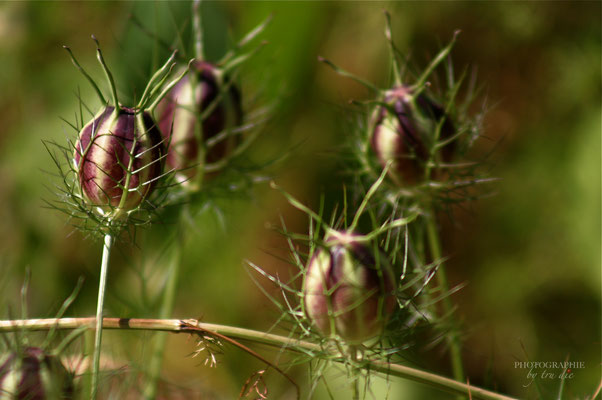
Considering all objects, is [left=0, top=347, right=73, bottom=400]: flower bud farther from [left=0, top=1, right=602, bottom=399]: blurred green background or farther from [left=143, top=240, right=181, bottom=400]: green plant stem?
[left=0, top=1, right=602, bottom=399]: blurred green background

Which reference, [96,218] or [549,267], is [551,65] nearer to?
[549,267]

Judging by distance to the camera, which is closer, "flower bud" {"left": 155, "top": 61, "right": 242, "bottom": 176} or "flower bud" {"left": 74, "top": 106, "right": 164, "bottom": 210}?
"flower bud" {"left": 74, "top": 106, "right": 164, "bottom": 210}

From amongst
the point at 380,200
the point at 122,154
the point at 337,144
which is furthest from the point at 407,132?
the point at 337,144

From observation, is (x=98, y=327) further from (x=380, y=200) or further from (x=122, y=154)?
(x=380, y=200)

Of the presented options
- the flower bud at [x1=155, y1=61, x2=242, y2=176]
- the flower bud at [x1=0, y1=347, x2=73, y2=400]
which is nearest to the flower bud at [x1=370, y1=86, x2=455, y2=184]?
the flower bud at [x1=155, y1=61, x2=242, y2=176]

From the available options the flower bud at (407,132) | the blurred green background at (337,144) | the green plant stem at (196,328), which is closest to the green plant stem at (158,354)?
the green plant stem at (196,328)

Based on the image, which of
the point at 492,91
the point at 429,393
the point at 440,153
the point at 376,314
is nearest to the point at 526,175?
the point at 492,91
